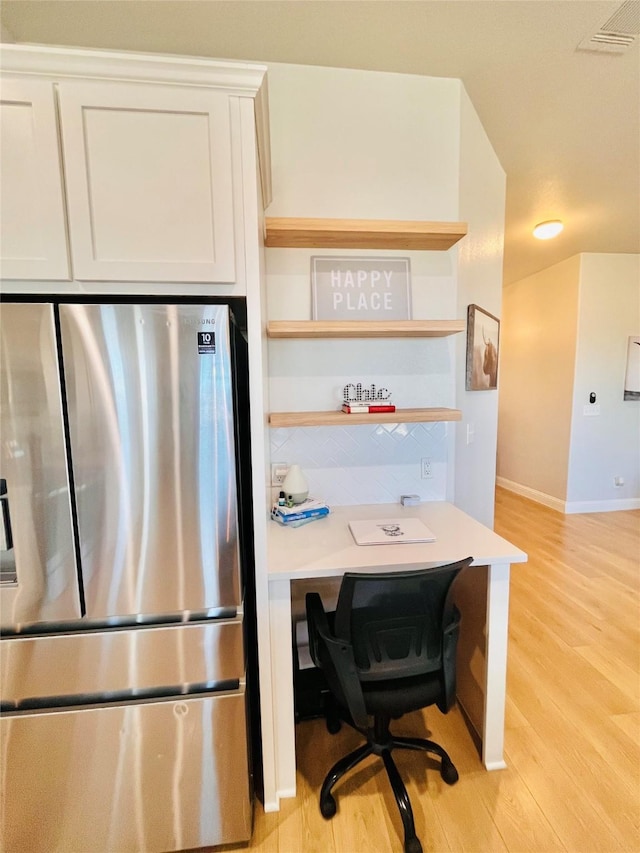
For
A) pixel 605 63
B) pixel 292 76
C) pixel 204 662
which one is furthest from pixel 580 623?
pixel 292 76

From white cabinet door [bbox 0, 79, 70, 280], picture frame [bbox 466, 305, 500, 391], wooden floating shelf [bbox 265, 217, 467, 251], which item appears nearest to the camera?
white cabinet door [bbox 0, 79, 70, 280]

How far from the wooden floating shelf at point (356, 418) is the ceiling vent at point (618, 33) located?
169 centimetres

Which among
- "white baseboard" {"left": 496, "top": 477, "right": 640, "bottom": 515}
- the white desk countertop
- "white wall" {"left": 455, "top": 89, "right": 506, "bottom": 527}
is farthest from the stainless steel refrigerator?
"white baseboard" {"left": 496, "top": 477, "right": 640, "bottom": 515}

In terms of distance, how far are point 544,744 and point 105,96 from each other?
9.14 feet

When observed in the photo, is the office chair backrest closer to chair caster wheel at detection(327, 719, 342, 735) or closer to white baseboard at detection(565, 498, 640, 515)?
chair caster wheel at detection(327, 719, 342, 735)

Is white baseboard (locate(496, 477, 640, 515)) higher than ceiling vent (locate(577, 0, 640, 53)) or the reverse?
the reverse

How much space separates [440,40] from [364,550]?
2.16 m

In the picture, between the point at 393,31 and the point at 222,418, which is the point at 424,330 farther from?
the point at 393,31

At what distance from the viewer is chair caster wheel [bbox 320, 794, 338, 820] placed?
1332mm

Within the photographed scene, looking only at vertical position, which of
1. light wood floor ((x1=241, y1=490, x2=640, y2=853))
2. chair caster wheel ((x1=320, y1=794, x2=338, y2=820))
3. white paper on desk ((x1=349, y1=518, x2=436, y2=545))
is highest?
white paper on desk ((x1=349, y1=518, x2=436, y2=545))

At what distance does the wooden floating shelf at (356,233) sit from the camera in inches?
63.6

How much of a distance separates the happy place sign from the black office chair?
4.09ft

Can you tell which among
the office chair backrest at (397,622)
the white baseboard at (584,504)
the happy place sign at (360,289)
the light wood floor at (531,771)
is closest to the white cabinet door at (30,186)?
the happy place sign at (360,289)

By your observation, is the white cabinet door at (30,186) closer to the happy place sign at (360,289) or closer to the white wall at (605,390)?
the happy place sign at (360,289)
